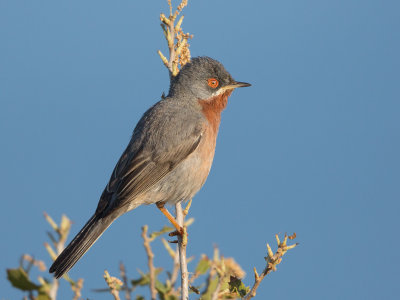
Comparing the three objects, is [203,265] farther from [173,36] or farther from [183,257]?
[173,36]

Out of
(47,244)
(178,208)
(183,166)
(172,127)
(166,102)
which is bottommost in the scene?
(47,244)

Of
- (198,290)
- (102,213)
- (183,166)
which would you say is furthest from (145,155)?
(198,290)

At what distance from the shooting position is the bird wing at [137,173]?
5.30 meters

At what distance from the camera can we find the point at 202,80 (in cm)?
613

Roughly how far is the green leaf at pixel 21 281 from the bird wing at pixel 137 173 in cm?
218

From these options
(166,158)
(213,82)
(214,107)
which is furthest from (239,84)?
(166,158)

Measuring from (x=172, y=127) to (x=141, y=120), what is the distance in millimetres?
524

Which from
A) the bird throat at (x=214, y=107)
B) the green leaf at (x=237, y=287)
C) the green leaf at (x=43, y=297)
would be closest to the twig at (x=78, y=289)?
the green leaf at (x=43, y=297)

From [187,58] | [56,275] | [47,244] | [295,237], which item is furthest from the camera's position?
[187,58]

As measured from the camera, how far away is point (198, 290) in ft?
12.5

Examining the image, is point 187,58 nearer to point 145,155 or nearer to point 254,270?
point 145,155

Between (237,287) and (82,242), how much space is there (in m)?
2.16

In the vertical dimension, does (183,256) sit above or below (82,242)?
below

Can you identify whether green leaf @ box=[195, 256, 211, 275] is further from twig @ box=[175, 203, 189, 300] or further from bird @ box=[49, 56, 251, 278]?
bird @ box=[49, 56, 251, 278]
